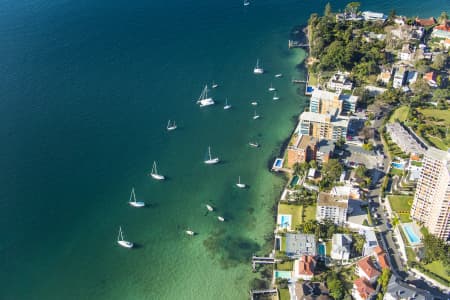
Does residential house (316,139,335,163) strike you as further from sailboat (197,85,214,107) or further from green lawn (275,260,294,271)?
sailboat (197,85,214,107)

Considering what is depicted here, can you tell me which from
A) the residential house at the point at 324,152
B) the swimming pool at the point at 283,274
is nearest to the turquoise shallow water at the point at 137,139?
the swimming pool at the point at 283,274

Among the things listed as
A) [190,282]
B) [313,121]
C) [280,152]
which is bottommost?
[190,282]

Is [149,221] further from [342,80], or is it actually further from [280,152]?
[342,80]

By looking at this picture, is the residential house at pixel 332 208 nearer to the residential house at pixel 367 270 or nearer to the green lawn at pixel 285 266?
the residential house at pixel 367 270

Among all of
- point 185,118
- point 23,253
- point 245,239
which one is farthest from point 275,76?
point 23,253

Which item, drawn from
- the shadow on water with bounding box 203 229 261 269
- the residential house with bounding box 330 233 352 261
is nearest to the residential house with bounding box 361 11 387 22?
the residential house with bounding box 330 233 352 261

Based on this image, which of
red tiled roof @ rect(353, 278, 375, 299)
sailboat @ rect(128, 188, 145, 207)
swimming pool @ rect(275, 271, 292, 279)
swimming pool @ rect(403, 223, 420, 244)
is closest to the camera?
red tiled roof @ rect(353, 278, 375, 299)
